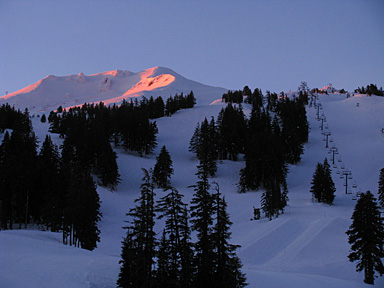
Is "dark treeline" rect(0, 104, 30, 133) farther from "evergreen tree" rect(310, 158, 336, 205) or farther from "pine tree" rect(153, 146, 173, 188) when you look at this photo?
"evergreen tree" rect(310, 158, 336, 205)

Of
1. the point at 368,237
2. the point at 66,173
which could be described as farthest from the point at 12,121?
the point at 368,237

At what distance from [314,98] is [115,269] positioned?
167282 mm

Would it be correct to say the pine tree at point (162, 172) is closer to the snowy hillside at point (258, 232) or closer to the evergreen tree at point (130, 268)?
the snowy hillside at point (258, 232)

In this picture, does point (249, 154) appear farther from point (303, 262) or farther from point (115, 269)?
point (115, 269)

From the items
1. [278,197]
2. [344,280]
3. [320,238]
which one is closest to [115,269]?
[344,280]

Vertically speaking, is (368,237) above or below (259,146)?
below

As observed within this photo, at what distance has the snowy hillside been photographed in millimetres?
25891

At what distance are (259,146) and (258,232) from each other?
129 feet

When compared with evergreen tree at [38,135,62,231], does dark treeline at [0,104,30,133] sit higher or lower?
higher

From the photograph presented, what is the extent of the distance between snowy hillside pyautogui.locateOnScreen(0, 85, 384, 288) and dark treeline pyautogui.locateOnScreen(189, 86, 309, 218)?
10.8 feet

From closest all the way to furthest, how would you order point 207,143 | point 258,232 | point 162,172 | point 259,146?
point 258,232 → point 162,172 → point 259,146 → point 207,143

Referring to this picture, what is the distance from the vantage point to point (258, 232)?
154 ft

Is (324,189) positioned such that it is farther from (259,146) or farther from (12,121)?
(12,121)

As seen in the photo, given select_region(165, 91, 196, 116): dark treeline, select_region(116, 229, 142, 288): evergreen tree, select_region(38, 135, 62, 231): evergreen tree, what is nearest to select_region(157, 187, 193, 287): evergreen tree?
select_region(116, 229, 142, 288): evergreen tree
